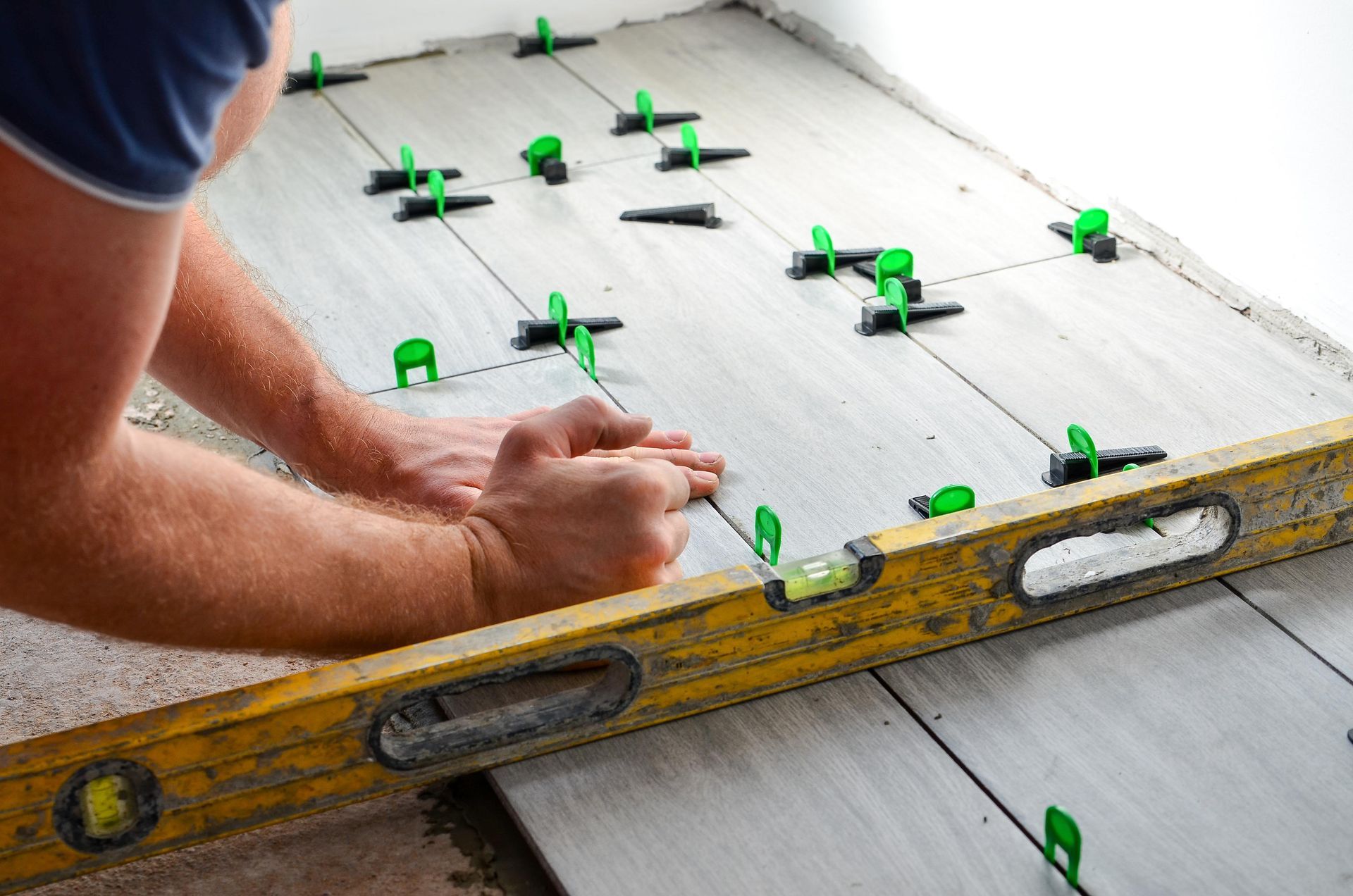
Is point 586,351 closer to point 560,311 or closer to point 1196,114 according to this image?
point 560,311

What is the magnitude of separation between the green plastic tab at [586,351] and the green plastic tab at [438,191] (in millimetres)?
583

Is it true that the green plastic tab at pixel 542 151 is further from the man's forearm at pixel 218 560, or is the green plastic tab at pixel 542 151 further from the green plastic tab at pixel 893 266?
the man's forearm at pixel 218 560

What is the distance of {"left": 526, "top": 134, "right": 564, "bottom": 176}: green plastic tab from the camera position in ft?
8.66

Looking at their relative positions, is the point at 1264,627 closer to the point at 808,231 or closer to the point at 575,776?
the point at 575,776

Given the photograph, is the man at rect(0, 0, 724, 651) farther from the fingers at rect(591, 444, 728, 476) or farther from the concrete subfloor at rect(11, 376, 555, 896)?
the concrete subfloor at rect(11, 376, 555, 896)

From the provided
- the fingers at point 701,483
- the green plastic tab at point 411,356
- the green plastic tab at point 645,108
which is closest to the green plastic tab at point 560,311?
the green plastic tab at point 411,356

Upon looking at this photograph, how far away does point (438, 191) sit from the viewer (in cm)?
251

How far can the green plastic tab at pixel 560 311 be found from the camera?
2084mm

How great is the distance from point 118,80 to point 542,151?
191cm

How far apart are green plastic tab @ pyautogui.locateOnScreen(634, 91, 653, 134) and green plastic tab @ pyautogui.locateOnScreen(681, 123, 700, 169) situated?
0.49 feet

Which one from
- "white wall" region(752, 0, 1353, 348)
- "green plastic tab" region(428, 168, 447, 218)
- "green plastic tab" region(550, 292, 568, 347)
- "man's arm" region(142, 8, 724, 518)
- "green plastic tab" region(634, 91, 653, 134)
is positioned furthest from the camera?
"green plastic tab" region(634, 91, 653, 134)

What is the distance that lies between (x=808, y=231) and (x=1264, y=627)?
1.25 meters

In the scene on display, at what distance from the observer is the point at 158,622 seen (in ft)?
3.54

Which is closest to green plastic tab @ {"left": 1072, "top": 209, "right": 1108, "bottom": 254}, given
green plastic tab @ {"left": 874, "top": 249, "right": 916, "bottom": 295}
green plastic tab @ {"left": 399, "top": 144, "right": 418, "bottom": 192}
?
green plastic tab @ {"left": 874, "top": 249, "right": 916, "bottom": 295}
